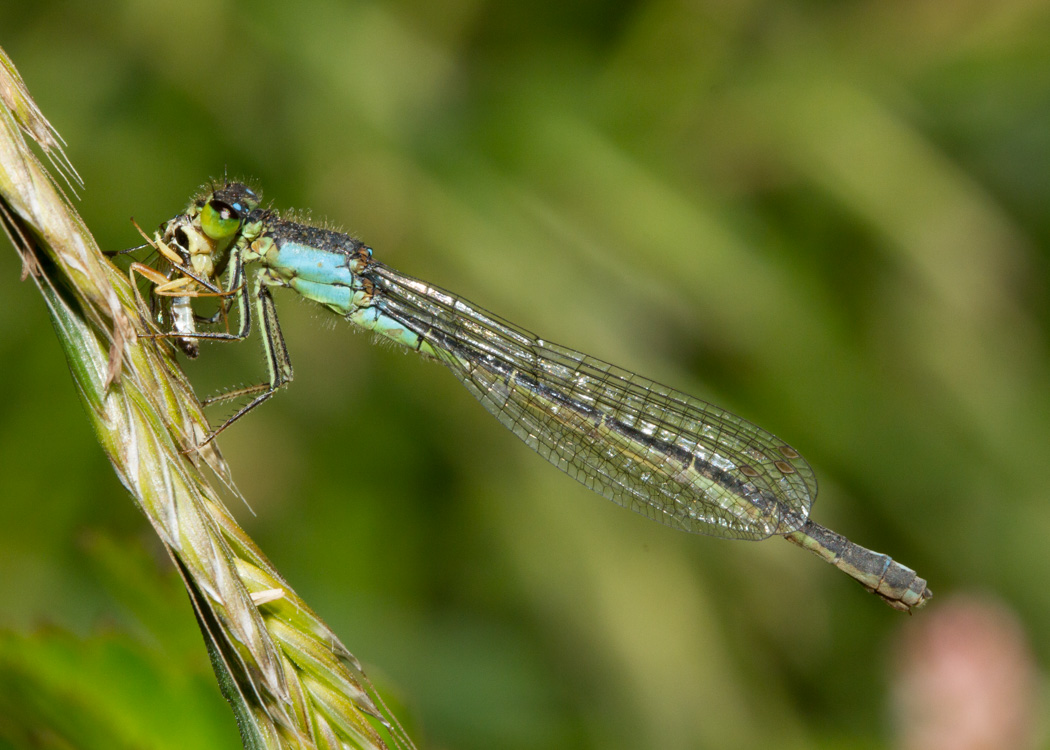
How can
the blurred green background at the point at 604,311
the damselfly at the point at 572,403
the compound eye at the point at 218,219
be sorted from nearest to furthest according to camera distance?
the compound eye at the point at 218,219, the damselfly at the point at 572,403, the blurred green background at the point at 604,311

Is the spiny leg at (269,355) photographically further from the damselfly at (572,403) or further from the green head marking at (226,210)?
the green head marking at (226,210)

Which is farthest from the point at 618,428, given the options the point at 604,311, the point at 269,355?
the point at 269,355

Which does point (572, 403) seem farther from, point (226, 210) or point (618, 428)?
point (226, 210)

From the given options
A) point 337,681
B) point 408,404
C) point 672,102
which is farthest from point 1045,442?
point 337,681

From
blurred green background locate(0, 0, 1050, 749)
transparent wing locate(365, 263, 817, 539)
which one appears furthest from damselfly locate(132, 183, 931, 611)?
blurred green background locate(0, 0, 1050, 749)

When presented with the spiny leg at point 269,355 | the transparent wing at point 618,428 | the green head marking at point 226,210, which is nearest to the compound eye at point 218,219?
the green head marking at point 226,210

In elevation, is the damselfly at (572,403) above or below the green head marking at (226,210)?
above

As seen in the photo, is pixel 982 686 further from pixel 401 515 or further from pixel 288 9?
pixel 288 9
